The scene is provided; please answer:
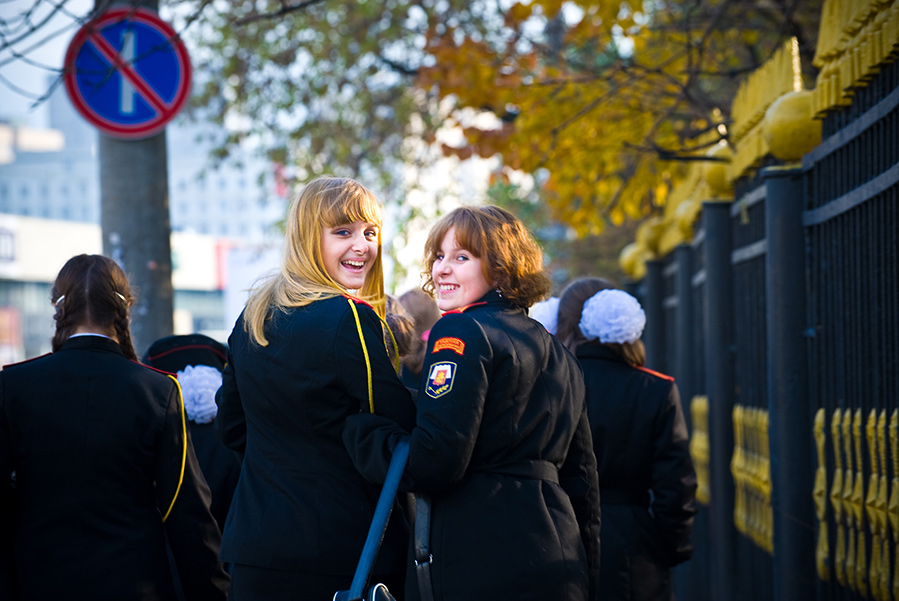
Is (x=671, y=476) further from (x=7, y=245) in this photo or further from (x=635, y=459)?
(x=7, y=245)

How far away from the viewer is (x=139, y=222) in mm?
5156

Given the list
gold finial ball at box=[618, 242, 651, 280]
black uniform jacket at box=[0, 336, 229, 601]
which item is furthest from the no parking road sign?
gold finial ball at box=[618, 242, 651, 280]

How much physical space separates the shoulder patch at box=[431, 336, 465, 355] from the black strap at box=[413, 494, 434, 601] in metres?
0.38

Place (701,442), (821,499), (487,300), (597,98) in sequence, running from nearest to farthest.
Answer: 1. (487,300)
2. (821,499)
3. (701,442)
4. (597,98)

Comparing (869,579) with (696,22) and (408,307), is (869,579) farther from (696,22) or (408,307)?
(696,22)

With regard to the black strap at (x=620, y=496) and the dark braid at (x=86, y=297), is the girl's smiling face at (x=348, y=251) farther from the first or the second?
the black strap at (x=620, y=496)

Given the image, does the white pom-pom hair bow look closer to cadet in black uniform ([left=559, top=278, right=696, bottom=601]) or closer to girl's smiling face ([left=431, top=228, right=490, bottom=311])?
cadet in black uniform ([left=559, top=278, right=696, bottom=601])

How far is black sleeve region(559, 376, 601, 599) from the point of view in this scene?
112 inches

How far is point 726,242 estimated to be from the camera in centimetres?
558

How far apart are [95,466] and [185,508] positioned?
32cm

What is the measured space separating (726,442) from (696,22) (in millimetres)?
4016

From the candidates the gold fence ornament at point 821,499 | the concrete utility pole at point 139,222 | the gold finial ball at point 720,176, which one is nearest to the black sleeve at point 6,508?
the concrete utility pole at point 139,222

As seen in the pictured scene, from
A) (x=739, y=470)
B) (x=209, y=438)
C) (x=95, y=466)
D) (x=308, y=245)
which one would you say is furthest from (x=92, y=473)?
(x=739, y=470)

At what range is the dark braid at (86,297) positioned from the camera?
3.25 metres
